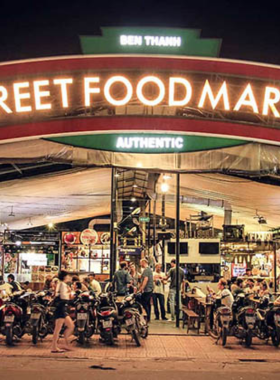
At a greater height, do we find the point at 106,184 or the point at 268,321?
the point at 106,184

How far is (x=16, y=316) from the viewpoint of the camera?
11.6 meters

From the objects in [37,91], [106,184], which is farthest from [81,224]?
[37,91]

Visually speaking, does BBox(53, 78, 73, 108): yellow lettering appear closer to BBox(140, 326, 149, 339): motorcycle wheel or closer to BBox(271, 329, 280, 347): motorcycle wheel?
BBox(140, 326, 149, 339): motorcycle wheel

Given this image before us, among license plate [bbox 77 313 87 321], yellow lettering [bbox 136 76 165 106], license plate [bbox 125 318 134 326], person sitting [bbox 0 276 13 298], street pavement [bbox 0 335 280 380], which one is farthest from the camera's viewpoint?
person sitting [bbox 0 276 13 298]

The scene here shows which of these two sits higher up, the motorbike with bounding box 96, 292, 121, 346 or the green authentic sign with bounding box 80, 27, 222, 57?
the green authentic sign with bounding box 80, 27, 222, 57

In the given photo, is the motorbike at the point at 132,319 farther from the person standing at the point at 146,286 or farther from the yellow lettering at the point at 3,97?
the yellow lettering at the point at 3,97

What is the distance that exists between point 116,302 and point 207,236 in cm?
1072

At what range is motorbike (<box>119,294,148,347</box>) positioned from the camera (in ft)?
36.9

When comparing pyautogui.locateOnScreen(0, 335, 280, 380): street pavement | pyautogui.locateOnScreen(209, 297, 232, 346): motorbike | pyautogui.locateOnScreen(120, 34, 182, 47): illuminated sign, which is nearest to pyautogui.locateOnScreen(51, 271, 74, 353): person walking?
pyautogui.locateOnScreen(0, 335, 280, 380): street pavement

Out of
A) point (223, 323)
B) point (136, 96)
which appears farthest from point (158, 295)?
point (136, 96)

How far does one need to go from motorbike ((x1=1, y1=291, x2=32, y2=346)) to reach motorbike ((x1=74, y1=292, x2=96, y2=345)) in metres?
1.15

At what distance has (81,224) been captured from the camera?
39.0m

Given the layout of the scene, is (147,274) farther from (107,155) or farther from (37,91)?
(37,91)

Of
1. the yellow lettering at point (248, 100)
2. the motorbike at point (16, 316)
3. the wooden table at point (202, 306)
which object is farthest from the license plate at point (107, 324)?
the yellow lettering at point (248, 100)
